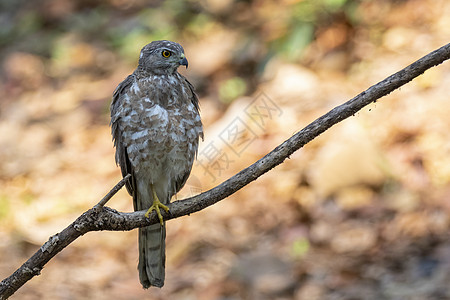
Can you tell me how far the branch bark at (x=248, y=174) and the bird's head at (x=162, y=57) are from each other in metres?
1.14

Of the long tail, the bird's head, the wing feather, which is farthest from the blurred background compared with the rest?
the bird's head

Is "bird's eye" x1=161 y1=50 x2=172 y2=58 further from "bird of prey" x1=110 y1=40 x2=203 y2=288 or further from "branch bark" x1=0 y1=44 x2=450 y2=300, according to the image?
"branch bark" x1=0 y1=44 x2=450 y2=300

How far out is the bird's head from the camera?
3.87 m

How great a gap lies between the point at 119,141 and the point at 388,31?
575 cm

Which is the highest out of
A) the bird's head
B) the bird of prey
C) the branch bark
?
the bird's head

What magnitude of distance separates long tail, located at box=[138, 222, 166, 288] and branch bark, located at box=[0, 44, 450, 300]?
858 millimetres

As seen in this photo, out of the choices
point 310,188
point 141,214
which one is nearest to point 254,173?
point 141,214

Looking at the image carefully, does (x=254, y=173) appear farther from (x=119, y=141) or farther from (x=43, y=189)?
(x=43, y=189)

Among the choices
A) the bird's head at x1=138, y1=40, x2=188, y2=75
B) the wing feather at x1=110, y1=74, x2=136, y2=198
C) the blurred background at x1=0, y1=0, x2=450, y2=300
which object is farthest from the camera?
the blurred background at x1=0, y1=0, x2=450, y2=300

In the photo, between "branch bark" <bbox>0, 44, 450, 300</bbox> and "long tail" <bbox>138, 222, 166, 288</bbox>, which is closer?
"branch bark" <bbox>0, 44, 450, 300</bbox>

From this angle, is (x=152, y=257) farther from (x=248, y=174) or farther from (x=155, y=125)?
(x=248, y=174)

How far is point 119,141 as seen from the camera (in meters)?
4.04

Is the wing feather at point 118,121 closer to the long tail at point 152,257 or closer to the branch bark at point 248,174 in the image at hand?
the long tail at point 152,257

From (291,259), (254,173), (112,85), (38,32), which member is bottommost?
(254,173)
